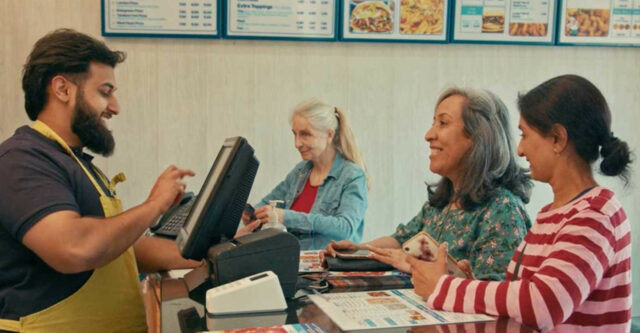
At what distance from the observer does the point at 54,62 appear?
1.86 meters

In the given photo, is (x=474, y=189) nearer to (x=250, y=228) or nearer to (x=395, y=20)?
(x=250, y=228)

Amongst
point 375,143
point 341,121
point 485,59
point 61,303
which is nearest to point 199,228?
point 61,303

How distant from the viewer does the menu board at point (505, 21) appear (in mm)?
3806

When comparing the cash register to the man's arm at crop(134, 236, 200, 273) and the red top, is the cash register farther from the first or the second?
the red top

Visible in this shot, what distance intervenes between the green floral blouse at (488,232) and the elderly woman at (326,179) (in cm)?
86

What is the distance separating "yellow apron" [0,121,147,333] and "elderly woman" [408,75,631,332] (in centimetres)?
80

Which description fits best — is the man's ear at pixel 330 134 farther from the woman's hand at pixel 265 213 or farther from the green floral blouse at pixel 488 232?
the green floral blouse at pixel 488 232

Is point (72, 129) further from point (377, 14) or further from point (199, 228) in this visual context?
point (377, 14)

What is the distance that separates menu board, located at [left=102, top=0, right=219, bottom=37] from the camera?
11.5ft

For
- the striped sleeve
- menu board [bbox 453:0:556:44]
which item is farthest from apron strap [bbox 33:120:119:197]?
menu board [bbox 453:0:556:44]

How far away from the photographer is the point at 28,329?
1615 millimetres

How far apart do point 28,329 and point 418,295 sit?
96 cm

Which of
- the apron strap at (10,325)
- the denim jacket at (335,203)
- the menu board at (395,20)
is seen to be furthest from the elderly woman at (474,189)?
the menu board at (395,20)

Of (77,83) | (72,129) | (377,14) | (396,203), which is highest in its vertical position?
(377,14)
